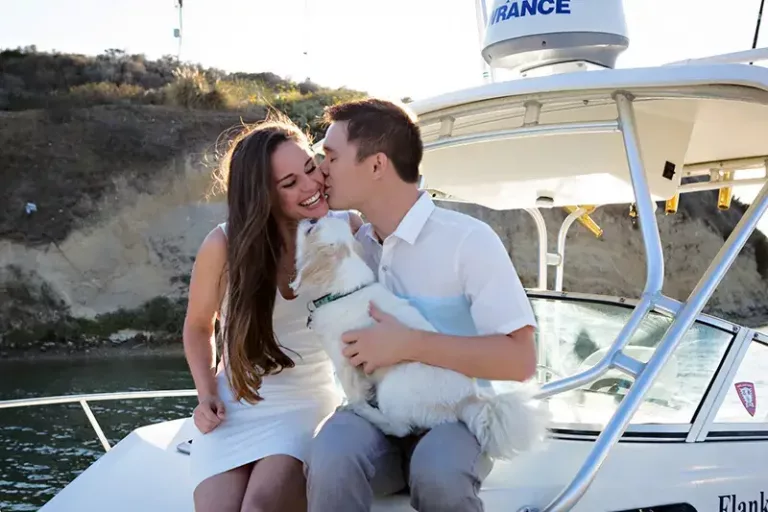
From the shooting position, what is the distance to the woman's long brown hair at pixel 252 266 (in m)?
2.55

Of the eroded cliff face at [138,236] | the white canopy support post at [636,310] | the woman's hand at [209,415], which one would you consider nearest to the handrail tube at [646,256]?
the white canopy support post at [636,310]

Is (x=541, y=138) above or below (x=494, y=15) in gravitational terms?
below

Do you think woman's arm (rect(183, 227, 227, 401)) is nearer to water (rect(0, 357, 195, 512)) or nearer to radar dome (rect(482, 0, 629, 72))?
radar dome (rect(482, 0, 629, 72))

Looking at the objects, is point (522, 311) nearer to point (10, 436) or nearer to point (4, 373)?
point (10, 436)

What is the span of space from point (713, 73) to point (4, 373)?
1840 centimetres

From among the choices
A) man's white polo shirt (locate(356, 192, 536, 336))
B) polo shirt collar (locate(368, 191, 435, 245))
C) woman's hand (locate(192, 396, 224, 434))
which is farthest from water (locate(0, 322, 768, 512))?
woman's hand (locate(192, 396, 224, 434))

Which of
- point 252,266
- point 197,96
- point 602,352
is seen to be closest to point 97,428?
point 252,266

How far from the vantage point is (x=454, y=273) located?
2291 millimetres

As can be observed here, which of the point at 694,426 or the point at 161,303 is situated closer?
the point at 694,426

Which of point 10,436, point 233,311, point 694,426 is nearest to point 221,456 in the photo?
point 233,311

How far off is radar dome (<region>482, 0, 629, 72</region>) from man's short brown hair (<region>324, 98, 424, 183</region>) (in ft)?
3.54

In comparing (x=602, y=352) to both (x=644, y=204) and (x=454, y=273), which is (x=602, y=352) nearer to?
(x=644, y=204)

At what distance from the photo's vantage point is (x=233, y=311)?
2572 mm

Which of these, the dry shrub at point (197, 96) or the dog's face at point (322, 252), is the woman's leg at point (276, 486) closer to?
the dog's face at point (322, 252)
